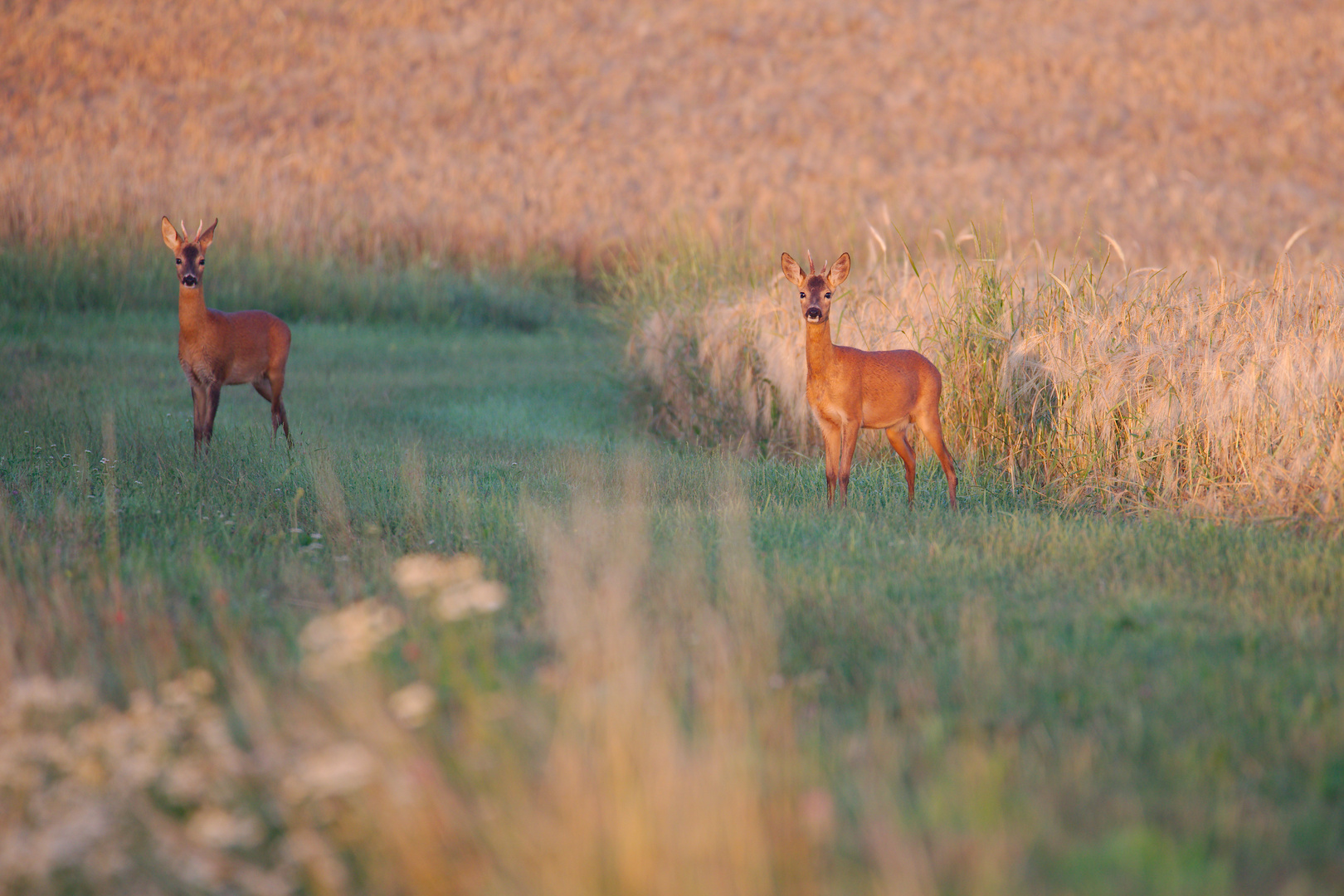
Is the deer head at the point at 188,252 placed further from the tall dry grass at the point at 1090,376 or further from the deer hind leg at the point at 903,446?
the deer hind leg at the point at 903,446

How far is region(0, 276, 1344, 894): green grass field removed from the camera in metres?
2.86

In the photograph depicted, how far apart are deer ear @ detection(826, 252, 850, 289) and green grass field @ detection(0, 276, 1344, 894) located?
129cm

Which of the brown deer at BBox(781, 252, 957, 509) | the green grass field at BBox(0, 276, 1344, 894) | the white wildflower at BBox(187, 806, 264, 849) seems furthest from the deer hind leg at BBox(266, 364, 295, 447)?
the white wildflower at BBox(187, 806, 264, 849)

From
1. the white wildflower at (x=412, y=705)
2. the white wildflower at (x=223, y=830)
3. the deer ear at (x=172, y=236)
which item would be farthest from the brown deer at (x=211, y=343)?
the white wildflower at (x=223, y=830)

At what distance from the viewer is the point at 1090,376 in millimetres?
7145

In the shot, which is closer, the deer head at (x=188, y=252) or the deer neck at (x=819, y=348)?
the deer neck at (x=819, y=348)

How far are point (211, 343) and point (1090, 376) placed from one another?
Result: 5.88 m

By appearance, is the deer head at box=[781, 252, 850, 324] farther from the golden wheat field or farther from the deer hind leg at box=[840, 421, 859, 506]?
the golden wheat field

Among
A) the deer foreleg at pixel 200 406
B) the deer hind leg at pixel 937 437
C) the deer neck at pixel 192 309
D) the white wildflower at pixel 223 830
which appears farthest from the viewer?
the deer foreleg at pixel 200 406

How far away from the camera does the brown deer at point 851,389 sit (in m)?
6.56

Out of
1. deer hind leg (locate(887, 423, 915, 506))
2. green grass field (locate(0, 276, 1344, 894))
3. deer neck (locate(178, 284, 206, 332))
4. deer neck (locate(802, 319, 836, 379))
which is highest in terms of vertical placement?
deer neck (locate(178, 284, 206, 332))

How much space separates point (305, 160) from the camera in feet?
80.4

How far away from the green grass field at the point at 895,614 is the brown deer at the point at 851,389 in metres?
0.33

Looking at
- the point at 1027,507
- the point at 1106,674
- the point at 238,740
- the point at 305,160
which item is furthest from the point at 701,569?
the point at 305,160
